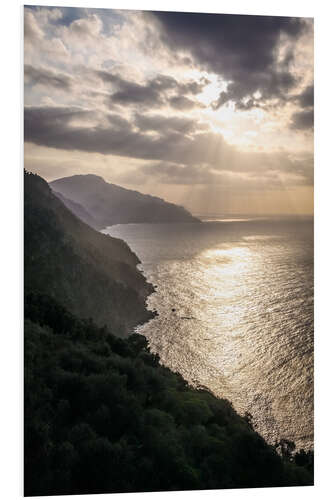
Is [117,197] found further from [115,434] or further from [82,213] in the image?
[82,213]

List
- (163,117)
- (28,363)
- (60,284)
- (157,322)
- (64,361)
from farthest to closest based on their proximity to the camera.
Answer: (157,322)
(60,284)
(163,117)
(64,361)
(28,363)

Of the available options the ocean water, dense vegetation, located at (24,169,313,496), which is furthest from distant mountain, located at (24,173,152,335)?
dense vegetation, located at (24,169,313,496)

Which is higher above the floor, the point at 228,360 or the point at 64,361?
the point at 64,361

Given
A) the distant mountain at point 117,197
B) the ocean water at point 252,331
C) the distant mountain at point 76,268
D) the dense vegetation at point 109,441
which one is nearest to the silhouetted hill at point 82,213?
the distant mountain at point 76,268

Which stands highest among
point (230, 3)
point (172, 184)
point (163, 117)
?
point (230, 3)

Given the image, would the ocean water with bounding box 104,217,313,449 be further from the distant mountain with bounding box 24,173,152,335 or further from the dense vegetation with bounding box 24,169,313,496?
the distant mountain with bounding box 24,173,152,335

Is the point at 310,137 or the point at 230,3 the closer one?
the point at 230,3

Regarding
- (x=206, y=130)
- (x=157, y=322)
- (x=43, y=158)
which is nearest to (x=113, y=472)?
(x=43, y=158)

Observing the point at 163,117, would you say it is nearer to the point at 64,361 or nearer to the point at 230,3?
the point at 230,3
